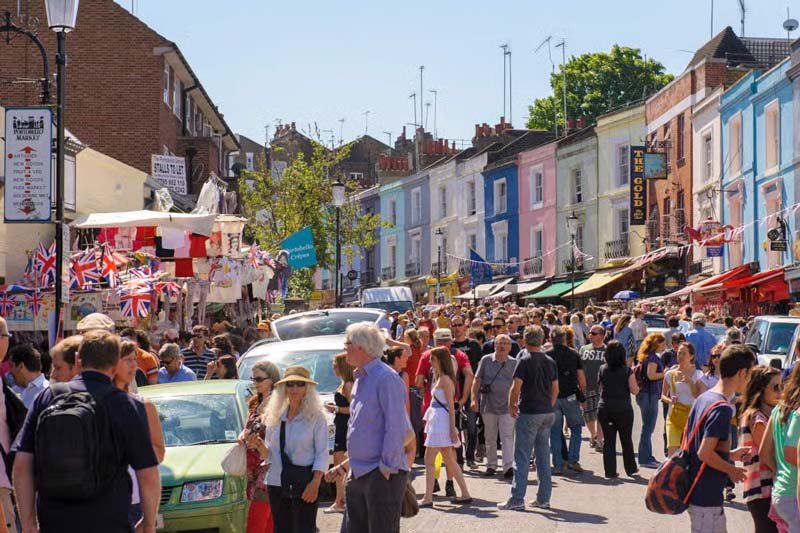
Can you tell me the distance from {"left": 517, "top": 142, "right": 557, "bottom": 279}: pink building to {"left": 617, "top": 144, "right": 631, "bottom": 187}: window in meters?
5.53

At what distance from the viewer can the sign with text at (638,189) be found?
46719 millimetres

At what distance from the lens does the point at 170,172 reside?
37.4m

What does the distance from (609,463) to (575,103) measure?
5657cm

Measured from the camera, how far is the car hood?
33.9ft

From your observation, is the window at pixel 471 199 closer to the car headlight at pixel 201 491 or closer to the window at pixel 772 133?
the window at pixel 772 133

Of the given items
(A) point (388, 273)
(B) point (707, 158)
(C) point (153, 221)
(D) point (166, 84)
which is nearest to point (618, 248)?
(B) point (707, 158)

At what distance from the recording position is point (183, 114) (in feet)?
141

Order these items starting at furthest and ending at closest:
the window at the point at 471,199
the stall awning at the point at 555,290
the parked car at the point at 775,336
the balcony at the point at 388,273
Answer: the balcony at the point at 388,273 → the window at the point at 471,199 → the stall awning at the point at 555,290 → the parked car at the point at 775,336

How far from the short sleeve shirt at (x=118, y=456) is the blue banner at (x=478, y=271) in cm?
5489

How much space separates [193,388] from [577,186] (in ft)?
145

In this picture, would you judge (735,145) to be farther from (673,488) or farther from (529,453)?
(673,488)

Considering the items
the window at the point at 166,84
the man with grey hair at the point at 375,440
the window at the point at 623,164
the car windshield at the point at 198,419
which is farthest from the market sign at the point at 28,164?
the window at the point at 623,164

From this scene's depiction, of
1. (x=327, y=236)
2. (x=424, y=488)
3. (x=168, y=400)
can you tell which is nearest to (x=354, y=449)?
(x=168, y=400)

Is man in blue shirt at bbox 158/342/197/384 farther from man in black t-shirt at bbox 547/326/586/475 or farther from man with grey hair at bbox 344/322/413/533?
man with grey hair at bbox 344/322/413/533
